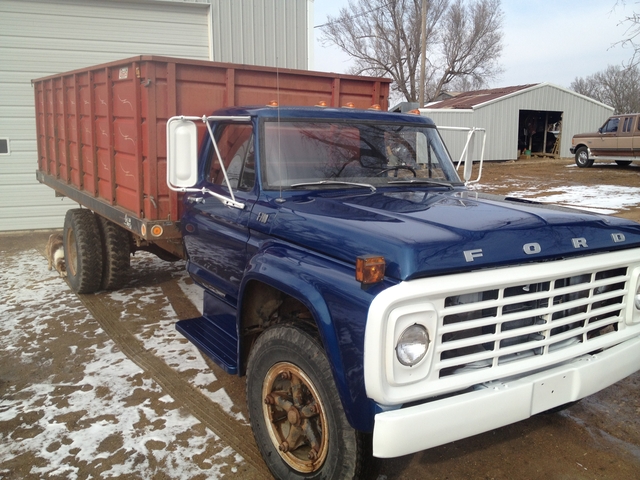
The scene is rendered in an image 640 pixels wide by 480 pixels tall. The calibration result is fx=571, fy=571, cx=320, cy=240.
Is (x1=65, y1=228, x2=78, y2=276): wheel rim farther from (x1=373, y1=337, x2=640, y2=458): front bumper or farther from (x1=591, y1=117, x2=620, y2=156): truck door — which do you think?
(x1=591, y1=117, x2=620, y2=156): truck door

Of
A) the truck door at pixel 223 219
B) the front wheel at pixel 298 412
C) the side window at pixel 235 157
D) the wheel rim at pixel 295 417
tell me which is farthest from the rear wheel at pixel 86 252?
the wheel rim at pixel 295 417

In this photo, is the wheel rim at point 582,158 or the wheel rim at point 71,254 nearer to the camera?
the wheel rim at point 71,254

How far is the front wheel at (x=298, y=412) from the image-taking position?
2555mm

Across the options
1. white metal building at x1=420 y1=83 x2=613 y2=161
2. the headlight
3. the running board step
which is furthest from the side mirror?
white metal building at x1=420 y1=83 x2=613 y2=161

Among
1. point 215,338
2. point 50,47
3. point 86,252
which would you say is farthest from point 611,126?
point 215,338

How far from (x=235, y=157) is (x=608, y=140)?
19.4 m

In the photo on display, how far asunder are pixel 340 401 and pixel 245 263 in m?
1.40

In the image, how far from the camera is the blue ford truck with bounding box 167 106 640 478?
238 cm

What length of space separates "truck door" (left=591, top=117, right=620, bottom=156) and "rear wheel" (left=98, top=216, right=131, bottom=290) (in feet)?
60.2

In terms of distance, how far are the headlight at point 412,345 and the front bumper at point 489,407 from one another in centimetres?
20

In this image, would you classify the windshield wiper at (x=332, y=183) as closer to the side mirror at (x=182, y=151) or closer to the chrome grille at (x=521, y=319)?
the side mirror at (x=182, y=151)

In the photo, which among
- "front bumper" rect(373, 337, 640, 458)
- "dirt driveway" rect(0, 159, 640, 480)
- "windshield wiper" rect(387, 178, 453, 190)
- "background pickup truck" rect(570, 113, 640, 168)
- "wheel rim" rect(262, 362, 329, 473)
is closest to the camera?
"front bumper" rect(373, 337, 640, 458)

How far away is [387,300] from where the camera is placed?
2.28 metres

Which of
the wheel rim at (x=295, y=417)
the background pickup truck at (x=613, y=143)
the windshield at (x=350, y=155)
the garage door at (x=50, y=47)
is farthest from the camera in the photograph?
the background pickup truck at (x=613, y=143)
